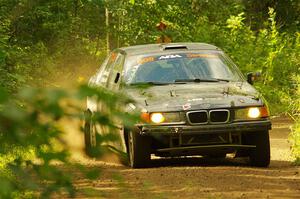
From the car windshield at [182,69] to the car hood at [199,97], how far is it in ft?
1.19

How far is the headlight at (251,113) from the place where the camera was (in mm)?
11211

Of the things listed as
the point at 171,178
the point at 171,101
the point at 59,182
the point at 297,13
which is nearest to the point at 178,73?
the point at 171,101

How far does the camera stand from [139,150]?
36.9 ft

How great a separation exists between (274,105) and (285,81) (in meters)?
0.95

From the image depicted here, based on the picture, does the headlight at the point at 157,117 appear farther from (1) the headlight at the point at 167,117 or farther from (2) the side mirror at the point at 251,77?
(2) the side mirror at the point at 251,77

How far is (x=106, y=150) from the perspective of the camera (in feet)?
9.00

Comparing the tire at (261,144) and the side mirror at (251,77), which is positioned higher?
the side mirror at (251,77)

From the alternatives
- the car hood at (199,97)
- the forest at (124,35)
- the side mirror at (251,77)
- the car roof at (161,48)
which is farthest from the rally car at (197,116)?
the forest at (124,35)

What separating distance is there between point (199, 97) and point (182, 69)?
54.4 inches

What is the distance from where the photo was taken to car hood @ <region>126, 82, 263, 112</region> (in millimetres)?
11125

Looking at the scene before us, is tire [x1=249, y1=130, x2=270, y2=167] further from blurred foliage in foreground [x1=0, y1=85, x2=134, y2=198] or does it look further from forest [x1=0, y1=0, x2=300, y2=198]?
blurred foliage in foreground [x1=0, y1=85, x2=134, y2=198]

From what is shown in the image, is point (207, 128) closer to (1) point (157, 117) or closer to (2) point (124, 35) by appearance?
(1) point (157, 117)

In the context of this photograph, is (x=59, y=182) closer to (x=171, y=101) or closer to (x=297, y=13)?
(x=171, y=101)

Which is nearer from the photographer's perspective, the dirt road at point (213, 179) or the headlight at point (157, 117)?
the dirt road at point (213, 179)
